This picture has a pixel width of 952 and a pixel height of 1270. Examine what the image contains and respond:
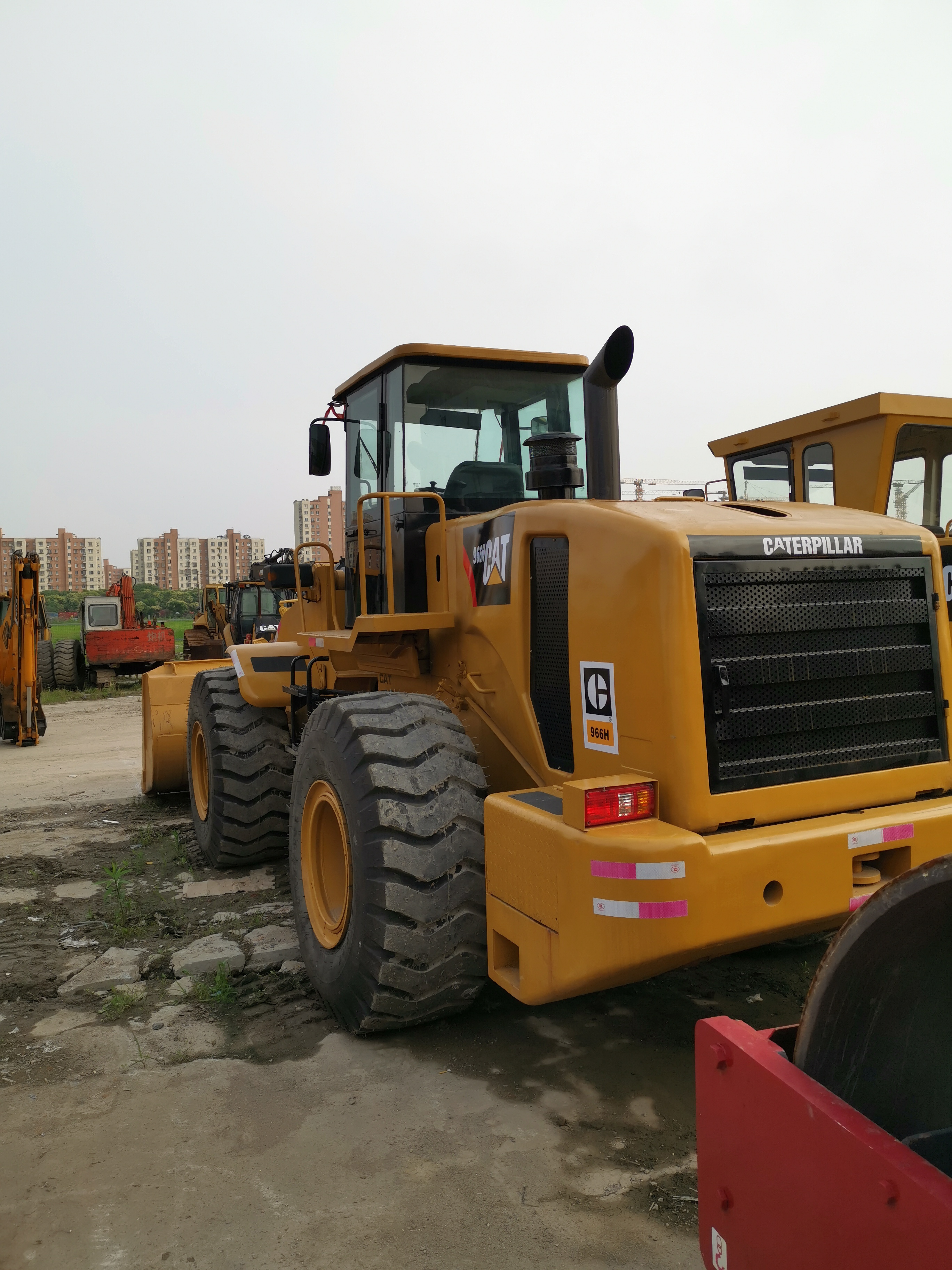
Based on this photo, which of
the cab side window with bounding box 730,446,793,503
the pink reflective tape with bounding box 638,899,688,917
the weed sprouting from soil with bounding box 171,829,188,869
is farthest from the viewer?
the cab side window with bounding box 730,446,793,503

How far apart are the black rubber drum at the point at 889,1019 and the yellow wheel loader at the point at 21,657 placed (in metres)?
12.8

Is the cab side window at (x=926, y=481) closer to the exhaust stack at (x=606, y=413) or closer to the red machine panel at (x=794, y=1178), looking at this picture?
the exhaust stack at (x=606, y=413)

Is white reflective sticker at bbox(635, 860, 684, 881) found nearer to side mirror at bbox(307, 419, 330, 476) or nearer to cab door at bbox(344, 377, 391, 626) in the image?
cab door at bbox(344, 377, 391, 626)

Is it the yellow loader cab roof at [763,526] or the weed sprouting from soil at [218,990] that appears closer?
the yellow loader cab roof at [763,526]

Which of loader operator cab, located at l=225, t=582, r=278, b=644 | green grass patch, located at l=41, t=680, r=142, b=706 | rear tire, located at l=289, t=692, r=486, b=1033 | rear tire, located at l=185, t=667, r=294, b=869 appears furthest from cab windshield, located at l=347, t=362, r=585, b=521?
green grass patch, located at l=41, t=680, r=142, b=706

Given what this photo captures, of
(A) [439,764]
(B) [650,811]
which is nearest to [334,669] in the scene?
(A) [439,764]

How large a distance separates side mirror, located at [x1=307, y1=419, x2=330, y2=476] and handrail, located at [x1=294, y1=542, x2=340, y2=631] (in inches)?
18.8

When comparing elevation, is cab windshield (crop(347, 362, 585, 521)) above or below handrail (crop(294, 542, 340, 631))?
above

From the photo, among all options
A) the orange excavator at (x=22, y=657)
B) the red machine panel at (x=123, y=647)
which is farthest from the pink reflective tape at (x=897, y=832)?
the red machine panel at (x=123, y=647)

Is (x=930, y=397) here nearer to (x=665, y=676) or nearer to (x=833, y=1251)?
(x=665, y=676)

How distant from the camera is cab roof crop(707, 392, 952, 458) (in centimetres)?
607

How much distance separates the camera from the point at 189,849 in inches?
274

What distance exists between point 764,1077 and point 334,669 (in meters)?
4.18

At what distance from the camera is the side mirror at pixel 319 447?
5.46 meters
